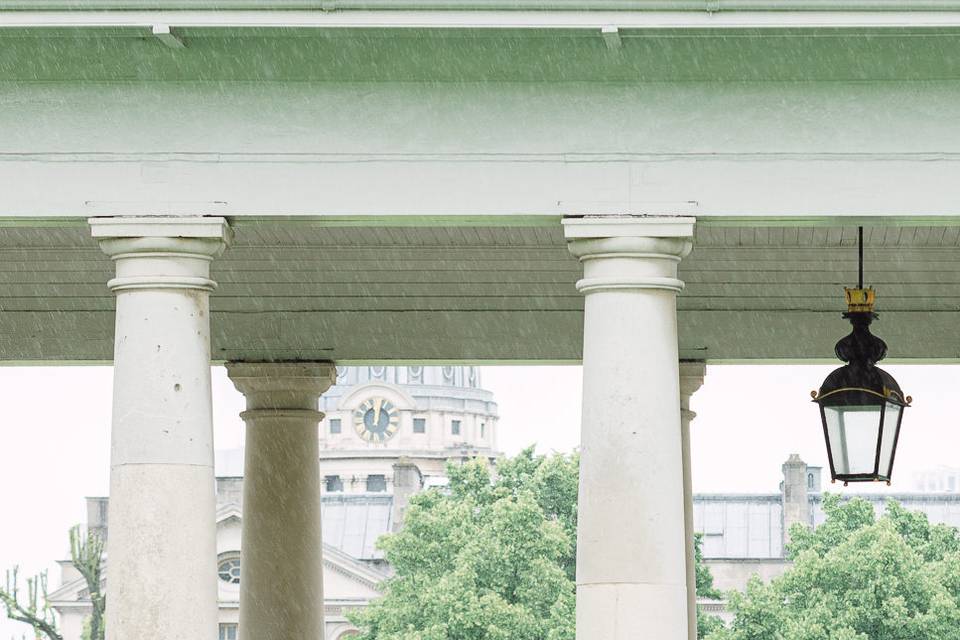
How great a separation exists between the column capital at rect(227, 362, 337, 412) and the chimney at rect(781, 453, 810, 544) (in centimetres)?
14950

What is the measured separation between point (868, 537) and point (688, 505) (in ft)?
262

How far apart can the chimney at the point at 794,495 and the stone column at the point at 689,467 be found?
5846 inches

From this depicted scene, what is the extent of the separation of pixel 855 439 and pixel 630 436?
2.50 meters

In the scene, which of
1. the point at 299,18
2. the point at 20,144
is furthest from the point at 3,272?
the point at 299,18

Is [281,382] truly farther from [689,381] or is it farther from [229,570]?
[229,570]

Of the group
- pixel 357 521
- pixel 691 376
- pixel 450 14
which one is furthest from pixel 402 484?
pixel 450 14

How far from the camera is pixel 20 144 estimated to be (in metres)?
14.1

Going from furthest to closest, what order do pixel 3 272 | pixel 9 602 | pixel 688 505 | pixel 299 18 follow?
1. pixel 9 602
2. pixel 688 505
3. pixel 3 272
4. pixel 299 18

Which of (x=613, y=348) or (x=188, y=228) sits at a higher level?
(x=188, y=228)

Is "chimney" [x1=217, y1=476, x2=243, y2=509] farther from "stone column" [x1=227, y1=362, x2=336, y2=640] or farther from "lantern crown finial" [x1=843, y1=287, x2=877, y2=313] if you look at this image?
"lantern crown finial" [x1=843, y1=287, x2=877, y2=313]

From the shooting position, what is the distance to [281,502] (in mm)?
22609

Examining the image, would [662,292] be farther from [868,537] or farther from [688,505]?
[868,537]

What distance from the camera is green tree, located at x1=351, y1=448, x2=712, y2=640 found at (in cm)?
9831

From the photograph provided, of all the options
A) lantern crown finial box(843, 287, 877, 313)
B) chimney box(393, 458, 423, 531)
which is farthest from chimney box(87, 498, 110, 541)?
lantern crown finial box(843, 287, 877, 313)
